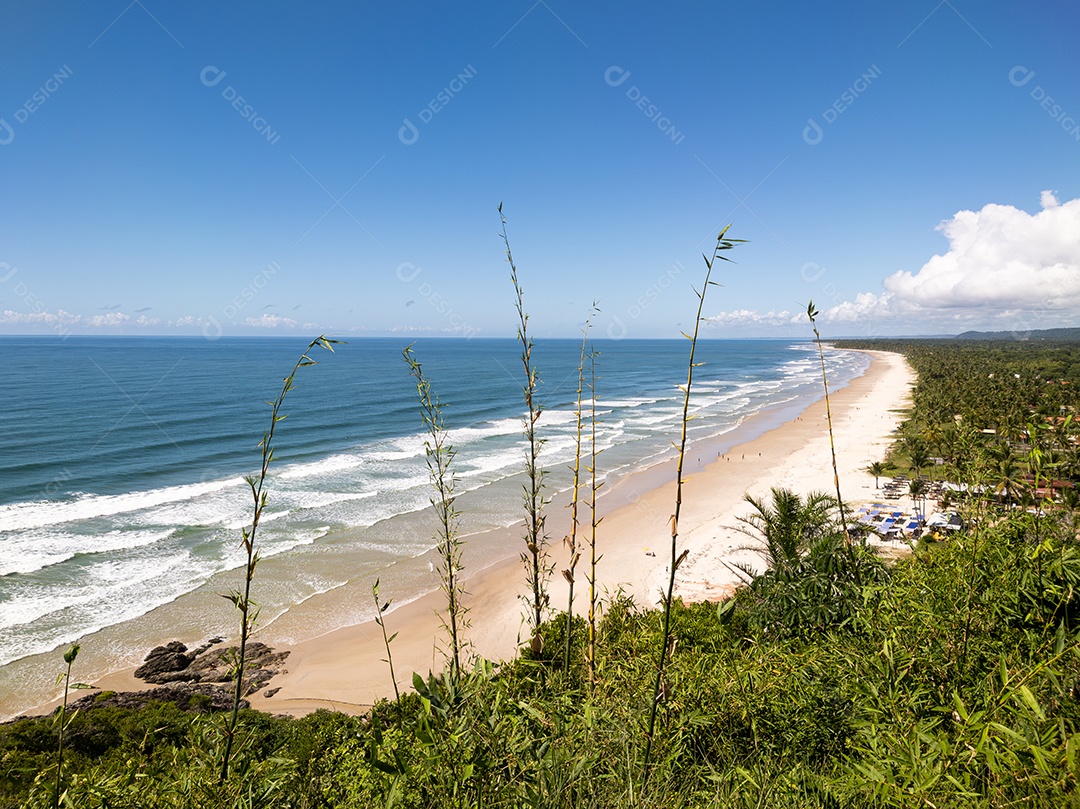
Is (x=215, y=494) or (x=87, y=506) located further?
(x=215, y=494)

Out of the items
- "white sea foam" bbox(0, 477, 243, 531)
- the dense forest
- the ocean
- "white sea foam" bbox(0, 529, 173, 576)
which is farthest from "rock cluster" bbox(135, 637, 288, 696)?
"white sea foam" bbox(0, 477, 243, 531)

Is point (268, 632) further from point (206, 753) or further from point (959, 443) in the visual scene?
point (959, 443)

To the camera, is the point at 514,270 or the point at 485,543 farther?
the point at 485,543

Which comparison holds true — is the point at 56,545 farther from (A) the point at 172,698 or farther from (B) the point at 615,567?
→ (B) the point at 615,567

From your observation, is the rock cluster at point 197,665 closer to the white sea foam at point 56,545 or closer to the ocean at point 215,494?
the ocean at point 215,494

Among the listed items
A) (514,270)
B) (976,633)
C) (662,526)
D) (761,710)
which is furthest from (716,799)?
(662,526)

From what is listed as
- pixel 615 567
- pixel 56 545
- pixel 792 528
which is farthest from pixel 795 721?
pixel 56 545
